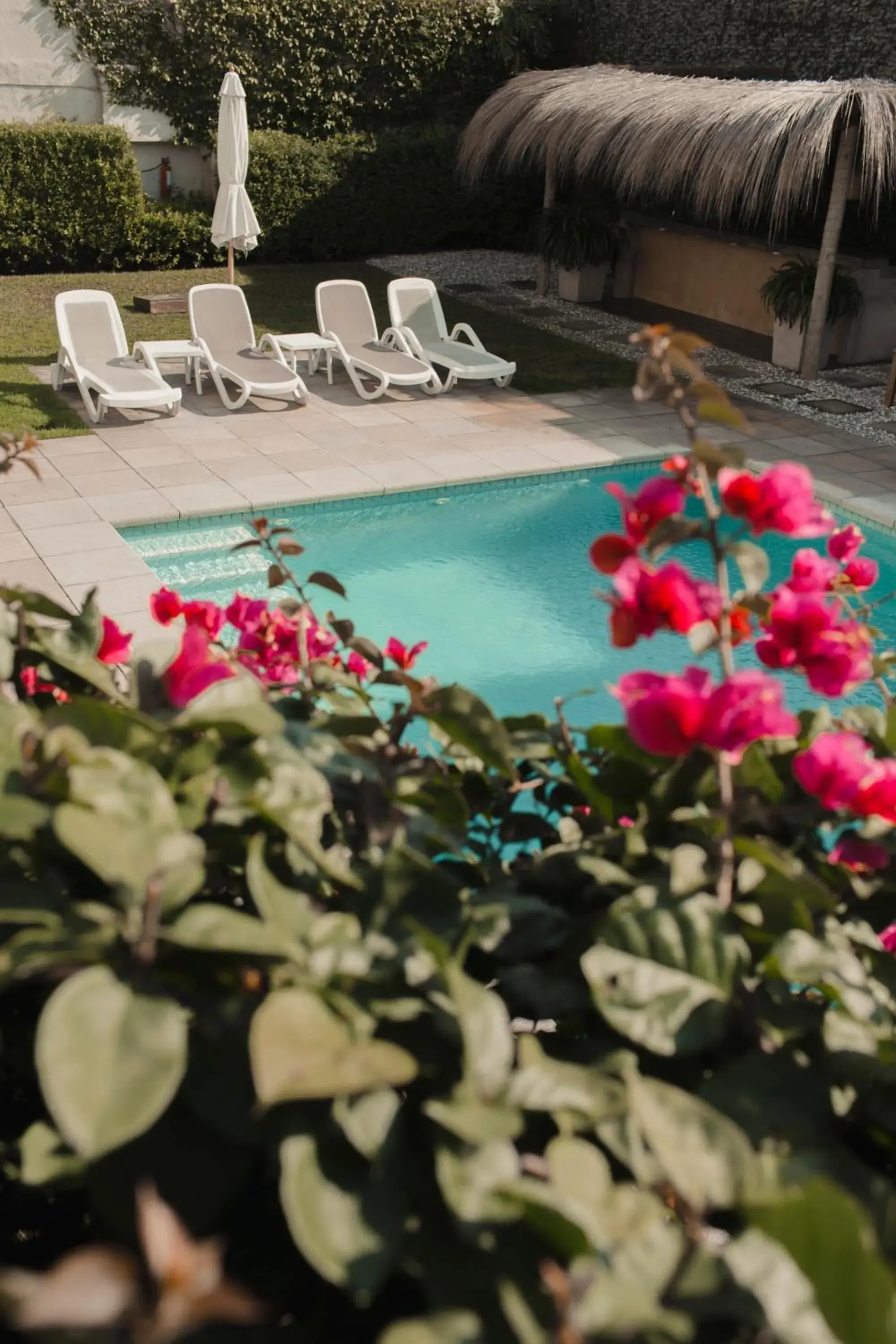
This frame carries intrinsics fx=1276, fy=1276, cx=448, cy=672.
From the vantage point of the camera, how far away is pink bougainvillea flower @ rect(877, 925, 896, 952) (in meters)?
1.42

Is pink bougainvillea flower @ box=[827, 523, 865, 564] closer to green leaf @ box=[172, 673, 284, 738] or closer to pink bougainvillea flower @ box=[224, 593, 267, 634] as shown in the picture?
pink bougainvillea flower @ box=[224, 593, 267, 634]

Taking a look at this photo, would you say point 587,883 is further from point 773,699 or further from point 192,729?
point 192,729

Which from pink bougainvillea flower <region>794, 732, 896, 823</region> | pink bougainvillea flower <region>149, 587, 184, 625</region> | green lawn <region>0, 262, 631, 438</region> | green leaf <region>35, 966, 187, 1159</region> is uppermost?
pink bougainvillea flower <region>794, 732, 896, 823</region>

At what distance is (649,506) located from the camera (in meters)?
1.50

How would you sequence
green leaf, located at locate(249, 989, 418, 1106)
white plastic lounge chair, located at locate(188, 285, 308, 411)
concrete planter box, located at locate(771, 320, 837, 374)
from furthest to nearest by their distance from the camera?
concrete planter box, located at locate(771, 320, 837, 374), white plastic lounge chair, located at locate(188, 285, 308, 411), green leaf, located at locate(249, 989, 418, 1106)

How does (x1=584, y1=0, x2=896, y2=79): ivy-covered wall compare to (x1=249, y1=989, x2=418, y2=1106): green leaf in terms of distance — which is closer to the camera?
(x1=249, y1=989, x2=418, y2=1106): green leaf

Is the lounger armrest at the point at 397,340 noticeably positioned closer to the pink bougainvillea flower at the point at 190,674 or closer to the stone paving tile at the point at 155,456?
the stone paving tile at the point at 155,456

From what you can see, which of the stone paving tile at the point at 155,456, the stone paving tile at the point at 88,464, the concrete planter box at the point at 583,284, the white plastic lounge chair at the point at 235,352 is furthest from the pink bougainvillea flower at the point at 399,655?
the concrete planter box at the point at 583,284

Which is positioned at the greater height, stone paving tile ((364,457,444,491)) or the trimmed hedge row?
the trimmed hedge row

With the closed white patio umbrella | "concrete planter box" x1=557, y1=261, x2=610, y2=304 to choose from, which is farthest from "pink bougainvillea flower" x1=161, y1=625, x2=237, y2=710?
"concrete planter box" x1=557, y1=261, x2=610, y2=304

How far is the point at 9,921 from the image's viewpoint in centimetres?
118

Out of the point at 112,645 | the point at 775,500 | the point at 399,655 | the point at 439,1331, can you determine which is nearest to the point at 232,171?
the point at 399,655

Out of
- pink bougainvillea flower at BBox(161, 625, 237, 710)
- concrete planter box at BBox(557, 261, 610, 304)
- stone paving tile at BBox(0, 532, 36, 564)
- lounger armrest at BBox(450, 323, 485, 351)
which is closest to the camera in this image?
pink bougainvillea flower at BBox(161, 625, 237, 710)

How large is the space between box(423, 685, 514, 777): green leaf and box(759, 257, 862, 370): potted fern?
41.3 ft
